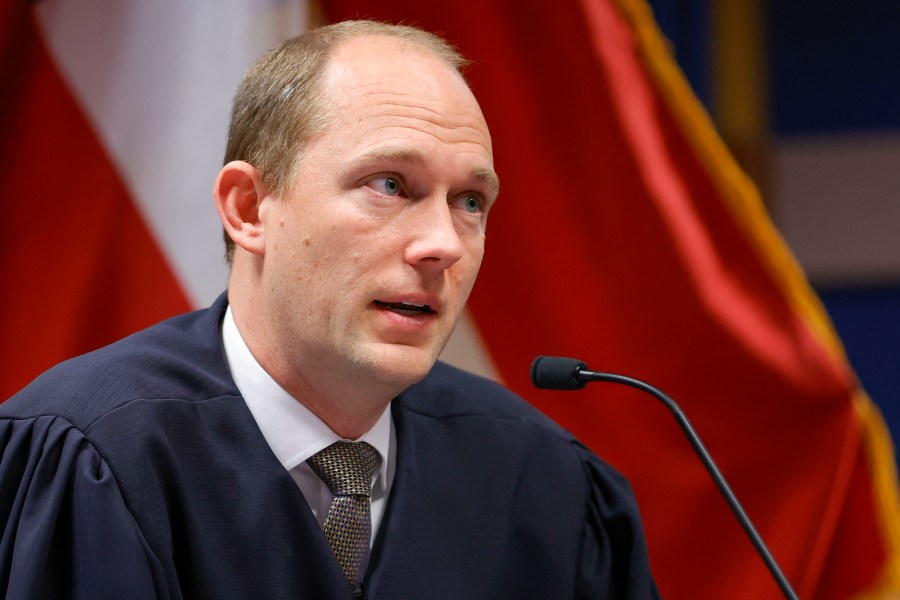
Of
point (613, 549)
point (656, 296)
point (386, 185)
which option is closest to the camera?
point (386, 185)

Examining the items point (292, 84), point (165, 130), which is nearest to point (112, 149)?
point (165, 130)

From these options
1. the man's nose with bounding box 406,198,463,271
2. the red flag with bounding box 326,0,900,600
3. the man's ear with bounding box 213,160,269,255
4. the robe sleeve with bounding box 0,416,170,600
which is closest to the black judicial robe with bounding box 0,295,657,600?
the robe sleeve with bounding box 0,416,170,600

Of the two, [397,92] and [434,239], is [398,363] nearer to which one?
[434,239]

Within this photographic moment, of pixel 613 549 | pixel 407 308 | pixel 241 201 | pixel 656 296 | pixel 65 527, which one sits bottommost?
pixel 613 549

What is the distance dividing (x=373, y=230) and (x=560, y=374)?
0.24 metres

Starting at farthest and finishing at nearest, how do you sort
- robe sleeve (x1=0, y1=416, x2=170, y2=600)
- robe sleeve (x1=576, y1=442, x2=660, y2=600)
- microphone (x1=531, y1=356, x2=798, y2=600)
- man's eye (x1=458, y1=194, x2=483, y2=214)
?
robe sleeve (x1=576, y1=442, x2=660, y2=600)
man's eye (x1=458, y1=194, x2=483, y2=214)
microphone (x1=531, y1=356, x2=798, y2=600)
robe sleeve (x1=0, y1=416, x2=170, y2=600)

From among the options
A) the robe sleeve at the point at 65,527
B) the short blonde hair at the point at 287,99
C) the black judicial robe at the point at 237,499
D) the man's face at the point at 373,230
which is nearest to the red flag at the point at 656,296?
the black judicial robe at the point at 237,499

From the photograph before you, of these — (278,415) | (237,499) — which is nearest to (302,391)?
(278,415)

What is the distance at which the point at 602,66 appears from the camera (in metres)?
1.83

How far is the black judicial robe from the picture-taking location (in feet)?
3.49

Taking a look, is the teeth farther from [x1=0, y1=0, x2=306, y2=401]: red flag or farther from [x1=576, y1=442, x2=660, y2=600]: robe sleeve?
[x1=0, y1=0, x2=306, y2=401]: red flag

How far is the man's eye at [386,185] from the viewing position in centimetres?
118

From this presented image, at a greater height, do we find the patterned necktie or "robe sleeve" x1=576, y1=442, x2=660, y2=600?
the patterned necktie

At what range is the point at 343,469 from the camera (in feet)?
4.10
